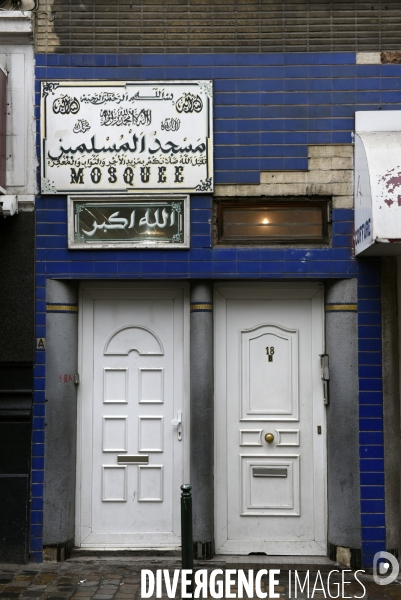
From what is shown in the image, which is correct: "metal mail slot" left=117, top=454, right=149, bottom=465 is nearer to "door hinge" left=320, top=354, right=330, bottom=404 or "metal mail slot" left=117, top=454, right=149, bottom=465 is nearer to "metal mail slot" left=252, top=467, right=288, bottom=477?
"metal mail slot" left=252, top=467, right=288, bottom=477

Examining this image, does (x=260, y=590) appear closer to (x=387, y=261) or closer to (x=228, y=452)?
(x=228, y=452)

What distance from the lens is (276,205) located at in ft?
22.8

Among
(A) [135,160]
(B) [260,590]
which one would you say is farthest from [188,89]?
(B) [260,590]

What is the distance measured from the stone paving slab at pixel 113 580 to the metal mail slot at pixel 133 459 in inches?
36.1

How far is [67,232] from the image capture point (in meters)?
6.85

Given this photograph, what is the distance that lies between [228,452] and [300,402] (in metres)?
0.88

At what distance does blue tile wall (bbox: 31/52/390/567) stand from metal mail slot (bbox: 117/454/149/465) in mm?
813

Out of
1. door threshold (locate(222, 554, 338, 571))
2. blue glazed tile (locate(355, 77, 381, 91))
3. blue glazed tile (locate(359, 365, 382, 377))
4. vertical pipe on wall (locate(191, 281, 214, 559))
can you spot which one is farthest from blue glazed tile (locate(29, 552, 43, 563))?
blue glazed tile (locate(355, 77, 381, 91))

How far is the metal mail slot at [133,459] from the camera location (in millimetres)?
6977

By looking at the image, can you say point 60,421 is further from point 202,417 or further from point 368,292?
point 368,292

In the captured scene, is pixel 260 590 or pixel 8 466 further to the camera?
pixel 8 466

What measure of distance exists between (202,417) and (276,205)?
224 centimetres

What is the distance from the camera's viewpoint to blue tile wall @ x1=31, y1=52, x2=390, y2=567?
6.80 meters

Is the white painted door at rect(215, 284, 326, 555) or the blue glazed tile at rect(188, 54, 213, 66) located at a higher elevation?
the blue glazed tile at rect(188, 54, 213, 66)
